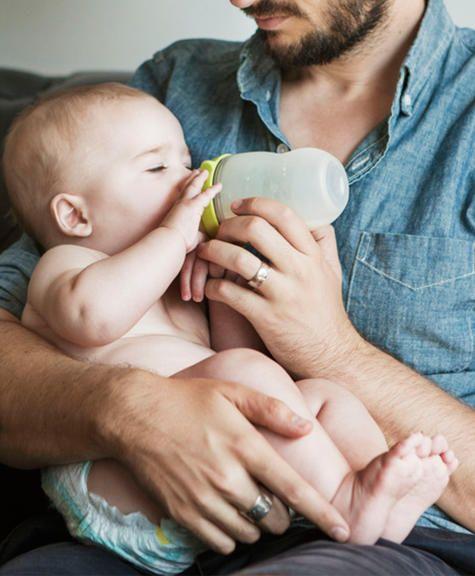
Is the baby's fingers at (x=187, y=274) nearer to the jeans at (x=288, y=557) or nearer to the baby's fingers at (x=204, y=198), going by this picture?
the baby's fingers at (x=204, y=198)

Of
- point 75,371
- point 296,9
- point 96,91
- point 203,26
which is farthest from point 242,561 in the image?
point 203,26

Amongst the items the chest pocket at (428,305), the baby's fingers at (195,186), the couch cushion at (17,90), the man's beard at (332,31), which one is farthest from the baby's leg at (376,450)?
the couch cushion at (17,90)

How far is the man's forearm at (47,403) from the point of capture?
112 centimetres

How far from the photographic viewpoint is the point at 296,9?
154 centimetres

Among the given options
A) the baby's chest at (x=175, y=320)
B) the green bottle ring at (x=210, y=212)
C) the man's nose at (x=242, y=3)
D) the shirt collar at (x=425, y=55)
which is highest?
the man's nose at (x=242, y=3)

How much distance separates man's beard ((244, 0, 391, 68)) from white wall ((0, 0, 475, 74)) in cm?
74

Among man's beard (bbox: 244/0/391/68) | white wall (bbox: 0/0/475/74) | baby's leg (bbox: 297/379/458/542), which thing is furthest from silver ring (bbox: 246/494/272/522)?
white wall (bbox: 0/0/475/74)

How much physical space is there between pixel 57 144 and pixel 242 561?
0.71 meters

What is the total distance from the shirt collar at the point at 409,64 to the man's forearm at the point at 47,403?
66 cm

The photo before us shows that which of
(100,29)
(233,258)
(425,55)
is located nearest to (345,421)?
(233,258)

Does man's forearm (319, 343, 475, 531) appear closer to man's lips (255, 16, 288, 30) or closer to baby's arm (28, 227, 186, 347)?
baby's arm (28, 227, 186, 347)

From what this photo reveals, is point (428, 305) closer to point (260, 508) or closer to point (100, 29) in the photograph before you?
point (260, 508)

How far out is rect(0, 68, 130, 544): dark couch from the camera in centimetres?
143

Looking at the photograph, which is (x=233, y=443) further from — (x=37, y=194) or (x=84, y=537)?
(x=37, y=194)
